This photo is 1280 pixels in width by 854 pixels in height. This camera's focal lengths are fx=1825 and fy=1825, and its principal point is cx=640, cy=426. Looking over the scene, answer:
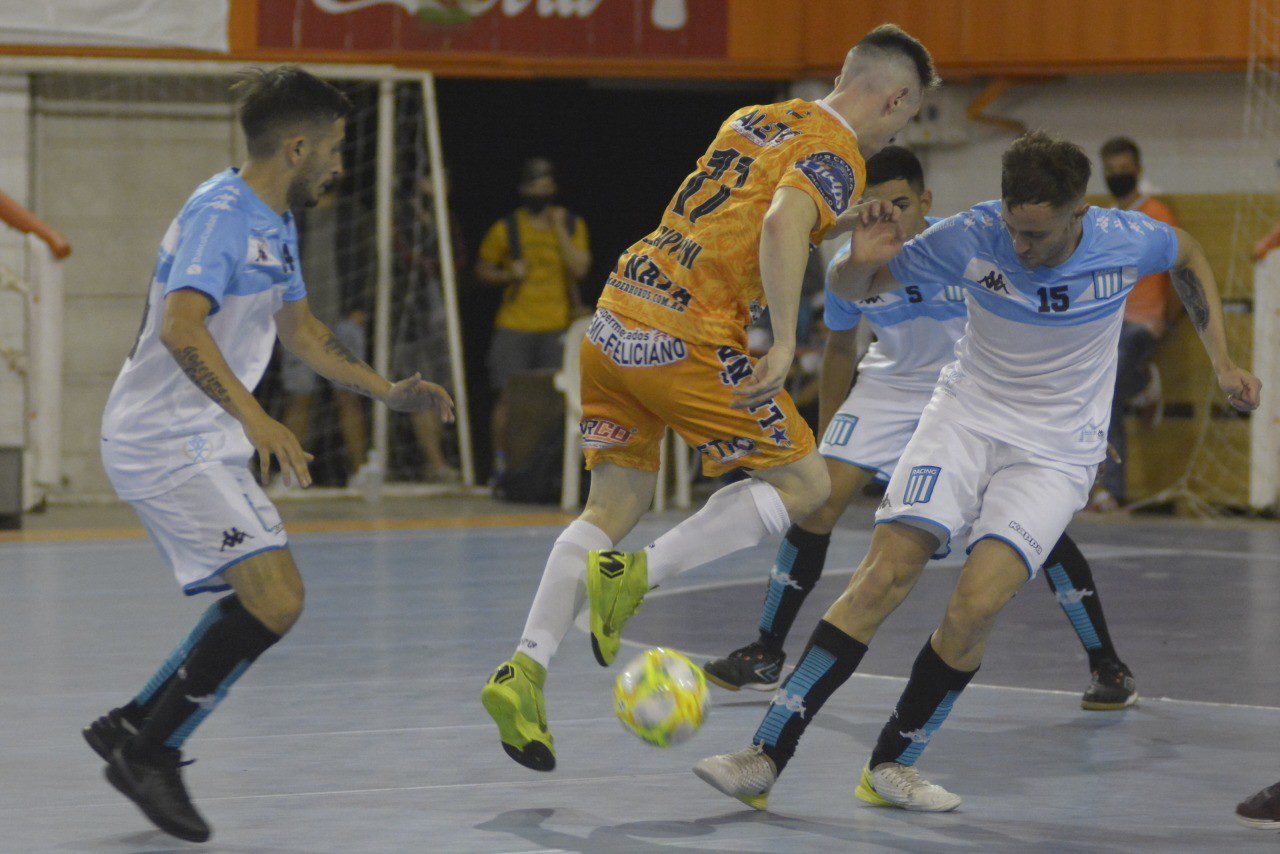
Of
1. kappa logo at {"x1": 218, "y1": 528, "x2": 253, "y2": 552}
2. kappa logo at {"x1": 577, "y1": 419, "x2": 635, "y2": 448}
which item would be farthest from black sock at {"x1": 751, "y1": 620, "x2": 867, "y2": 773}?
kappa logo at {"x1": 218, "y1": 528, "x2": 253, "y2": 552}

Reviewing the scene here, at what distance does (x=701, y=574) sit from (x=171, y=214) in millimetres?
6195

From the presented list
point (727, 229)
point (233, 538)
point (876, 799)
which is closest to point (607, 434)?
point (727, 229)

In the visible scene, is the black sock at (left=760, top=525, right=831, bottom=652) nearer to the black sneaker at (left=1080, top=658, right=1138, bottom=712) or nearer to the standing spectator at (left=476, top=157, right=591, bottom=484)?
the black sneaker at (left=1080, top=658, right=1138, bottom=712)

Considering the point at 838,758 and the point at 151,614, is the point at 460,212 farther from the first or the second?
the point at 838,758

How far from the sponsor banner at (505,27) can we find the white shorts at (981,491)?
9744 millimetres

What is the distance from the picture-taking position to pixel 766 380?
15.2 feet

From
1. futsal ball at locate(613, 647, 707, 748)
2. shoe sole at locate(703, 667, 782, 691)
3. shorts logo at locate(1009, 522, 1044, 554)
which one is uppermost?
shorts logo at locate(1009, 522, 1044, 554)

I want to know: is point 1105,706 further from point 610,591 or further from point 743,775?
point 610,591

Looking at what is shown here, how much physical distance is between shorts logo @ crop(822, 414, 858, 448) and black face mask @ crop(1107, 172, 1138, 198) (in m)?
6.21

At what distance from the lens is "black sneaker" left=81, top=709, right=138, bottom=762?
186 inches

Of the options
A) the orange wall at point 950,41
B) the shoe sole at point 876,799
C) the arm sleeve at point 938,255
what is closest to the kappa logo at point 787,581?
the shoe sole at point 876,799

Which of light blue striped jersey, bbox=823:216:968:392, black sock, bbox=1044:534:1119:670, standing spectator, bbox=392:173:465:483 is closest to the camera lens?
black sock, bbox=1044:534:1119:670

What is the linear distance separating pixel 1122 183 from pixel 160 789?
918 centimetres

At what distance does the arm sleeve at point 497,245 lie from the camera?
13742mm
